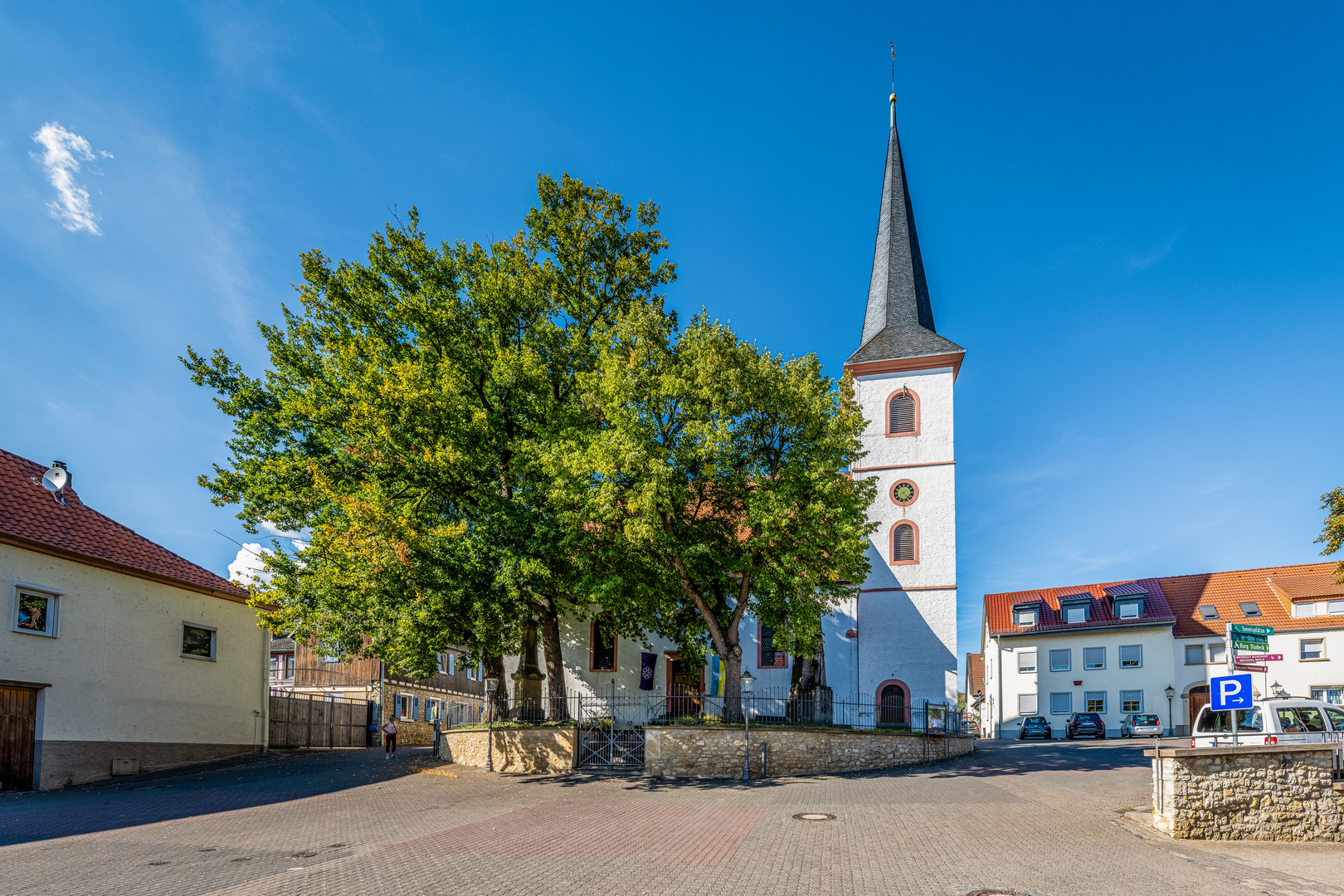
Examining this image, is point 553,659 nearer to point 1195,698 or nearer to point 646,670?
point 646,670

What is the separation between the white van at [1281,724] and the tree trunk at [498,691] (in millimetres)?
15370

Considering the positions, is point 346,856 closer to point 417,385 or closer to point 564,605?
point 417,385

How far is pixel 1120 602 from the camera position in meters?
44.5

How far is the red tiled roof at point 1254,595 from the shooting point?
41094 mm

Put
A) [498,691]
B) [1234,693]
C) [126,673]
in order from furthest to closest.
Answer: [498,691], [126,673], [1234,693]

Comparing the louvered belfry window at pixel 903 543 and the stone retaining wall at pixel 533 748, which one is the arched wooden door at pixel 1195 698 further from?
the stone retaining wall at pixel 533 748

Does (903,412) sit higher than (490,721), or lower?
higher

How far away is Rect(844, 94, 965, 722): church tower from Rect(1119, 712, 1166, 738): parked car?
47.6 ft

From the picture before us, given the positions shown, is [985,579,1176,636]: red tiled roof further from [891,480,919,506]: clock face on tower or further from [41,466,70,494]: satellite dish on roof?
[41,466,70,494]: satellite dish on roof

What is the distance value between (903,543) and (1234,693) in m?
20.2

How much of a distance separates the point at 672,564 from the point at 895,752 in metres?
8.23

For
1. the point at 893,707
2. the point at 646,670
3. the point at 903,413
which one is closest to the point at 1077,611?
the point at 903,413

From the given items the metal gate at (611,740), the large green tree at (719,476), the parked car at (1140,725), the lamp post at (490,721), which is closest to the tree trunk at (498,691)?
the lamp post at (490,721)

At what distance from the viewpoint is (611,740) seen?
2005 cm
